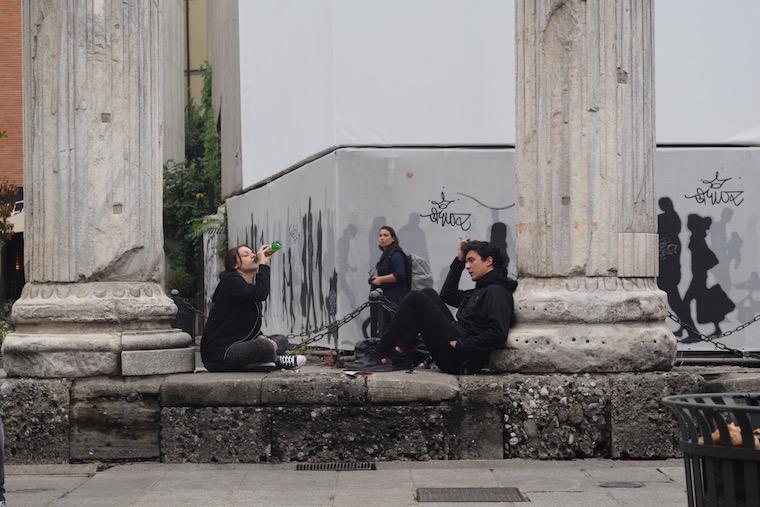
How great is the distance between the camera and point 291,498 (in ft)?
24.4

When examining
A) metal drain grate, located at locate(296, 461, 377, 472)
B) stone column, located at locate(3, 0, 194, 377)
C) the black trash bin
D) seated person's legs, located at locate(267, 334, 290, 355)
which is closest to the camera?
the black trash bin

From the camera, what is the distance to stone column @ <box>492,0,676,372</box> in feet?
29.3

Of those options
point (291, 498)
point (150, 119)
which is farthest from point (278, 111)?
point (291, 498)

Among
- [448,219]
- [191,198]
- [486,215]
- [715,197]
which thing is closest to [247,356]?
[448,219]

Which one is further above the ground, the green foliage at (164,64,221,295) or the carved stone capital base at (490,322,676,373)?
the green foliage at (164,64,221,295)

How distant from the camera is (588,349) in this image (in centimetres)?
886

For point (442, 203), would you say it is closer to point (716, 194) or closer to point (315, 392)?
point (716, 194)

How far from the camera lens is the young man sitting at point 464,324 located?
9.07m

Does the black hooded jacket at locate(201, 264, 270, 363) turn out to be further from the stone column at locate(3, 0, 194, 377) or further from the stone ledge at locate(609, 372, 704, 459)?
the stone ledge at locate(609, 372, 704, 459)

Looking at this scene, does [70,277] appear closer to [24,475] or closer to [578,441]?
[24,475]

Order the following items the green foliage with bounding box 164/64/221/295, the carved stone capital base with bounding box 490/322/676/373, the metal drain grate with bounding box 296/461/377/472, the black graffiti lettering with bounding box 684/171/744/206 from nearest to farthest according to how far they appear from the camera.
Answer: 1. the metal drain grate with bounding box 296/461/377/472
2. the carved stone capital base with bounding box 490/322/676/373
3. the black graffiti lettering with bounding box 684/171/744/206
4. the green foliage with bounding box 164/64/221/295

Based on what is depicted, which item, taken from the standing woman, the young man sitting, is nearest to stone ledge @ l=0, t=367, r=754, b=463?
the young man sitting

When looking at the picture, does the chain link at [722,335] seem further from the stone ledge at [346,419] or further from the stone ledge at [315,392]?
the stone ledge at [315,392]

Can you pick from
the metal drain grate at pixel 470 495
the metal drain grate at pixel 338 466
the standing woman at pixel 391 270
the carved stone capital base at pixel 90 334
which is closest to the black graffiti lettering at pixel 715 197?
the standing woman at pixel 391 270
